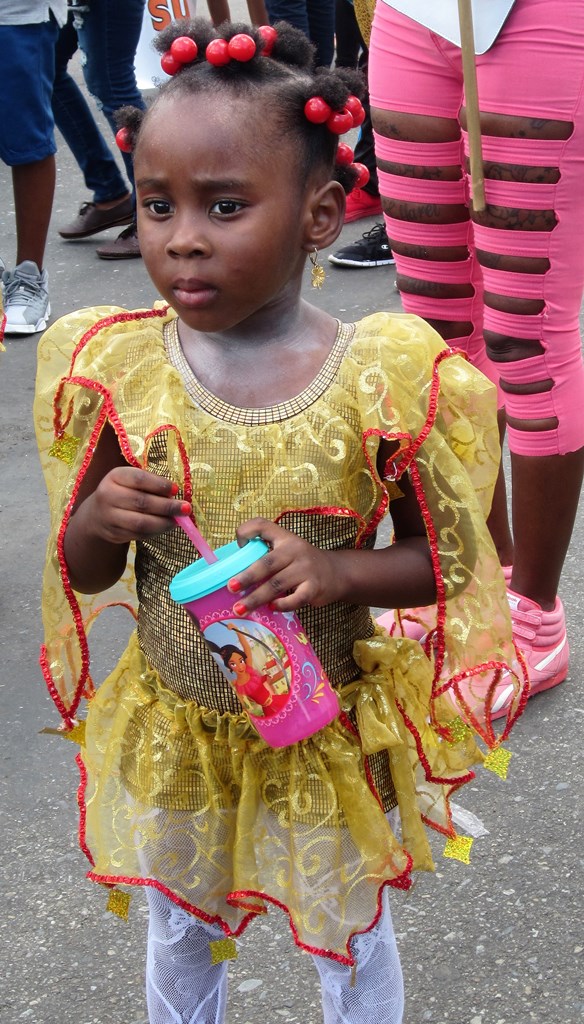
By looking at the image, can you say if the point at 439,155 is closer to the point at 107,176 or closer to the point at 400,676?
the point at 400,676

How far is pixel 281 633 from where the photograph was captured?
4.83 feet

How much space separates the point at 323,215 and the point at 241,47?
223 millimetres

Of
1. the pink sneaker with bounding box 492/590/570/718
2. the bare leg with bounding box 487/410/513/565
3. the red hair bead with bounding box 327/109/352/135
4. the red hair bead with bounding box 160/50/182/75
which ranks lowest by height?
the pink sneaker with bounding box 492/590/570/718

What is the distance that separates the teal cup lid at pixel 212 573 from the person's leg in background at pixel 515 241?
124 cm

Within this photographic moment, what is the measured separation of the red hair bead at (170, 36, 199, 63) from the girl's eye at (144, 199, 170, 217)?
194 mm

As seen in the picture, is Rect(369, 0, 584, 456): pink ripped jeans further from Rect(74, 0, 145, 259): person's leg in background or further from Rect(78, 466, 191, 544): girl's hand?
Rect(74, 0, 145, 259): person's leg in background

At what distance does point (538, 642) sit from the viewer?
284 cm

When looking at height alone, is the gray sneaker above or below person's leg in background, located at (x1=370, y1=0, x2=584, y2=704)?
below

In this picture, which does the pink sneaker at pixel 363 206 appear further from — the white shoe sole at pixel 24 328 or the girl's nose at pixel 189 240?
the girl's nose at pixel 189 240

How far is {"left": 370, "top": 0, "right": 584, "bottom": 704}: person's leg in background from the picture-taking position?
2340 millimetres

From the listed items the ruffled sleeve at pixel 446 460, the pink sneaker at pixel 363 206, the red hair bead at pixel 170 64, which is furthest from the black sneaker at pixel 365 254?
the red hair bead at pixel 170 64

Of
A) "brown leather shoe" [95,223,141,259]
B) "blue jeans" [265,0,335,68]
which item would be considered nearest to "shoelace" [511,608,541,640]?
"brown leather shoe" [95,223,141,259]

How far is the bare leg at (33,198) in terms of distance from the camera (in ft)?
16.2

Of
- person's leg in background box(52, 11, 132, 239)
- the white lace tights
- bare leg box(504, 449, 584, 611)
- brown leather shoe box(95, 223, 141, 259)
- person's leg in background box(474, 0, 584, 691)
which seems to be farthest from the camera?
brown leather shoe box(95, 223, 141, 259)
